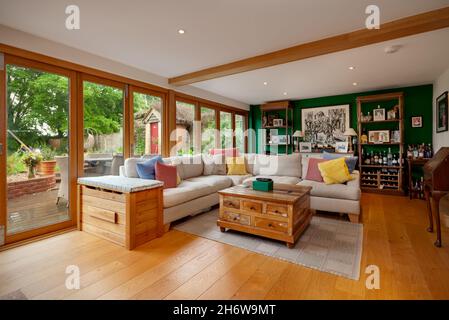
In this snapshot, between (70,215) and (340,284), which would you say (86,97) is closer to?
(70,215)

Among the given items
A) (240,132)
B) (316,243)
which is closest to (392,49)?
(316,243)

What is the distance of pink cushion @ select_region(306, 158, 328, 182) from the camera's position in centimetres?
373

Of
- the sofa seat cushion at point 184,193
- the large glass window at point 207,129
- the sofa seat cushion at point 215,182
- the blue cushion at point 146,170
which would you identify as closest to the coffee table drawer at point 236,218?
the sofa seat cushion at point 184,193

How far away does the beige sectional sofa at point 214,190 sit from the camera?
9.82 feet

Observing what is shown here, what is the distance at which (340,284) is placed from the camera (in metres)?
1.74

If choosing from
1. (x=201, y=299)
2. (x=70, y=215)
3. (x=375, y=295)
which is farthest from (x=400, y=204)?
(x=70, y=215)

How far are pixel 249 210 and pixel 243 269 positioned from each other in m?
0.74

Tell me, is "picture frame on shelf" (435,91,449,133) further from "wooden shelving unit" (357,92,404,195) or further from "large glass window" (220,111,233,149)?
"large glass window" (220,111,233,149)

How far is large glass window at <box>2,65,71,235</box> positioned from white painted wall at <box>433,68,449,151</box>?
581 cm

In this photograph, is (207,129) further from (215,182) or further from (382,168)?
(382,168)

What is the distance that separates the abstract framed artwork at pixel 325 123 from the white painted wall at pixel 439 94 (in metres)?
1.56

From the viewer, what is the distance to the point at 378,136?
5.16 m

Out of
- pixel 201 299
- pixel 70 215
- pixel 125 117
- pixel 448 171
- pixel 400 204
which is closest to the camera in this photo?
pixel 201 299

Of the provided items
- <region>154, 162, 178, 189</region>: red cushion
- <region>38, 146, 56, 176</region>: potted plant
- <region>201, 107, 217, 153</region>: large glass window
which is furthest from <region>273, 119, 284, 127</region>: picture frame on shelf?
<region>38, 146, 56, 176</region>: potted plant
